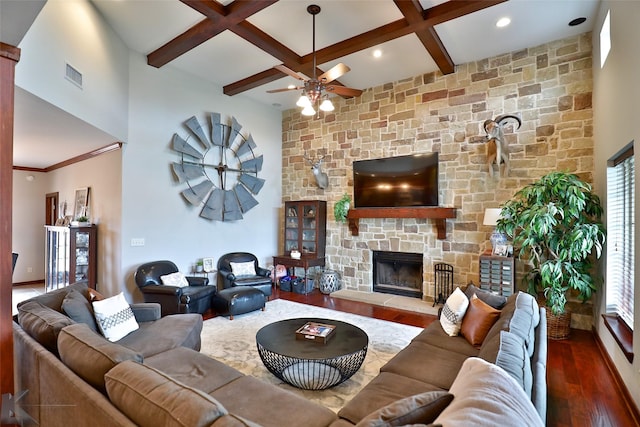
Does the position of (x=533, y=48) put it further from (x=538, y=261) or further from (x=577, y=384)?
(x=577, y=384)

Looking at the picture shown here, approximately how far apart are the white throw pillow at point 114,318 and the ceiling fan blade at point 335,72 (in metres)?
3.05

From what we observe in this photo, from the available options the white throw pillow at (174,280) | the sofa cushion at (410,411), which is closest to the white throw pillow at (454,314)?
the sofa cushion at (410,411)

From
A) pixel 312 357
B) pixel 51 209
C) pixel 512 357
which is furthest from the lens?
pixel 51 209

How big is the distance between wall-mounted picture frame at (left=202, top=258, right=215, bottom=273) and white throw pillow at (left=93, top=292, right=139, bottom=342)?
9.31ft

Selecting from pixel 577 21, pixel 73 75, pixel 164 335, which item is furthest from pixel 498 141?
pixel 73 75

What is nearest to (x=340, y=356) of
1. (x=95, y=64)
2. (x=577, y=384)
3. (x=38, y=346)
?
(x=38, y=346)

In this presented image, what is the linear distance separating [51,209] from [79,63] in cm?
523

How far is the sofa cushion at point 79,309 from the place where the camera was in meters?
2.44

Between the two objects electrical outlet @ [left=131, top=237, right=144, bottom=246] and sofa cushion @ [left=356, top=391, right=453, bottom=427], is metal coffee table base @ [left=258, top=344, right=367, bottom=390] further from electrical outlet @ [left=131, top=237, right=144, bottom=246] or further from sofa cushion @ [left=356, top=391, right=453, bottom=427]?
electrical outlet @ [left=131, top=237, right=144, bottom=246]

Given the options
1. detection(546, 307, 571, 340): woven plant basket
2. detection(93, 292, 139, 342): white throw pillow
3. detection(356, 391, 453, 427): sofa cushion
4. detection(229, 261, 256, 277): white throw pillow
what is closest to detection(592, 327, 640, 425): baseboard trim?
detection(546, 307, 571, 340): woven plant basket

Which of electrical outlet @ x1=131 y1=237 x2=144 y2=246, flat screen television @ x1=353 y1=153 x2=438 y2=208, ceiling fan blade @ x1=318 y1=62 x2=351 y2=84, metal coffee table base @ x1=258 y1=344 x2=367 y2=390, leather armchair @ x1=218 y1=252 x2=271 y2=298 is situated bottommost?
metal coffee table base @ x1=258 y1=344 x2=367 y2=390

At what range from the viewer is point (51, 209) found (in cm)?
717

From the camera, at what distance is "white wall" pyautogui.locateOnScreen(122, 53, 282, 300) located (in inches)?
187

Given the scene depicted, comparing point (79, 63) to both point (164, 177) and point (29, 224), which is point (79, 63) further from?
point (29, 224)
